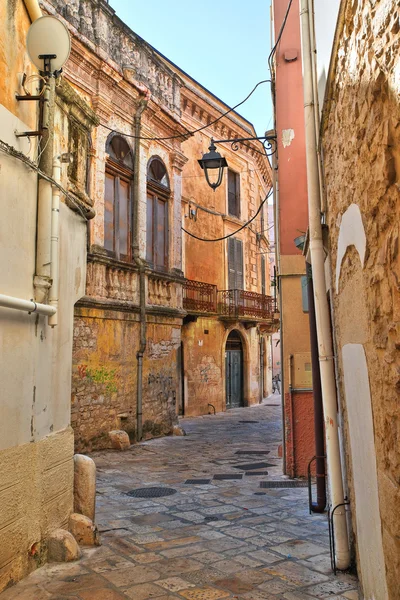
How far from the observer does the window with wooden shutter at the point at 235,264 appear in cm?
2184

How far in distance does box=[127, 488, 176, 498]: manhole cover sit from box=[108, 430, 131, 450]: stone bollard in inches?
136

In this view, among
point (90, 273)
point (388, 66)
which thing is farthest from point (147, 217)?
point (388, 66)

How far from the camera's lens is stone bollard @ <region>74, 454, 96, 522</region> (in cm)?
526

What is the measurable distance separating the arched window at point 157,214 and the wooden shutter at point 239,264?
8.73 meters

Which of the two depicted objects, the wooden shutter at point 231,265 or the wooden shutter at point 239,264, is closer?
the wooden shutter at point 231,265

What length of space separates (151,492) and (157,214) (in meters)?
7.93

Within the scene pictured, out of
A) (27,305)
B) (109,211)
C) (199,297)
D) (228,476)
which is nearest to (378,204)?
(27,305)

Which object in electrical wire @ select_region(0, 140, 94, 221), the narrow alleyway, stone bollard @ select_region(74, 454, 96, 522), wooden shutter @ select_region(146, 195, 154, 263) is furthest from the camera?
wooden shutter @ select_region(146, 195, 154, 263)

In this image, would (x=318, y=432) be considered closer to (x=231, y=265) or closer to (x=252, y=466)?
(x=252, y=466)

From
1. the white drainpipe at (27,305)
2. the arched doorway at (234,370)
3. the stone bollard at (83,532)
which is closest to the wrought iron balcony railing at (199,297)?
the arched doorway at (234,370)

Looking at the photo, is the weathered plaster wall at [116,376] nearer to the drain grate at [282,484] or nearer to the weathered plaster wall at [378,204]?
the drain grate at [282,484]

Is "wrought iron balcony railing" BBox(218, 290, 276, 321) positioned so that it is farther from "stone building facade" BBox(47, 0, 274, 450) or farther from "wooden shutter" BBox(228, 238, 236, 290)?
"stone building facade" BBox(47, 0, 274, 450)

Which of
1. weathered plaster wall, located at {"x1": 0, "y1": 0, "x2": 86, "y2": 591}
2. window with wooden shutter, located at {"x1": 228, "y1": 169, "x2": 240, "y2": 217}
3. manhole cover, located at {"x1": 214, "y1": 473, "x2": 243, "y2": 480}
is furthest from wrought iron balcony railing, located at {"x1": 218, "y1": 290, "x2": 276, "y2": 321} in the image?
weathered plaster wall, located at {"x1": 0, "y1": 0, "x2": 86, "y2": 591}

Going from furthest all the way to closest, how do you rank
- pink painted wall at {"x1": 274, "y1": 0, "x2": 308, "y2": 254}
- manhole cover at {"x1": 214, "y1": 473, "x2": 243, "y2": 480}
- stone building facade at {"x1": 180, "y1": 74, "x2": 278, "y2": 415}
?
stone building facade at {"x1": 180, "y1": 74, "x2": 278, "y2": 415} < pink painted wall at {"x1": 274, "y1": 0, "x2": 308, "y2": 254} < manhole cover at {"x1": 214, "y1": 473, "x2": 243, "y2": 480}
